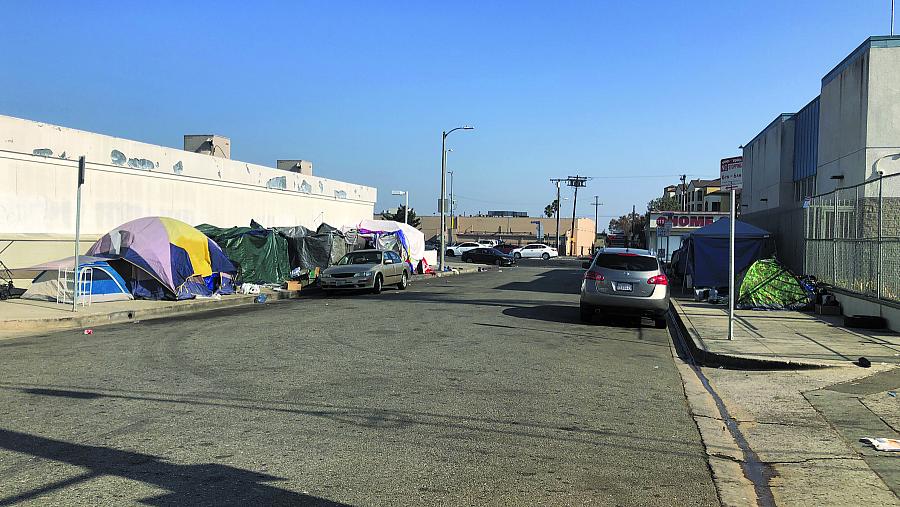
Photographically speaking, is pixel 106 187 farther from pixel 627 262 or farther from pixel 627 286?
pixel 627 286

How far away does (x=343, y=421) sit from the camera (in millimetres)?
7039

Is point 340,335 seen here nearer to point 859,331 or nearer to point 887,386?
point 887,386

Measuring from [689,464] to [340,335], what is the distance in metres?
8.46

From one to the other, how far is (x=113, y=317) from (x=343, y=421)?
463 inches

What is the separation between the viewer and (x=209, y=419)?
7.04 meters

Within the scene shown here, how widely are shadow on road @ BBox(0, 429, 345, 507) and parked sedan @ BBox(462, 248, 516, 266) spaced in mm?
50066

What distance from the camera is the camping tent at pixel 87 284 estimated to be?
60.5 feet

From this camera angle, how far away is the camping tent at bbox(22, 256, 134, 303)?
60.5ft

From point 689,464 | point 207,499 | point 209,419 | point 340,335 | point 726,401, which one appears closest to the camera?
point 207,499

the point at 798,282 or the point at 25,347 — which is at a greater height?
the point at 798,282

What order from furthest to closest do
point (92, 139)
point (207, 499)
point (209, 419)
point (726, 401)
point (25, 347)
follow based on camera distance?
point (92, 139) < point (25, 347) < point (726, 401) < point (209, 419) < point (207, 499)

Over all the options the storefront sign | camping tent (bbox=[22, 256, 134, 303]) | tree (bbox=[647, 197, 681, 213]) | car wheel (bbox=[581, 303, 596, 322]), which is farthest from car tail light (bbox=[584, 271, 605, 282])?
tree (bbox=[647, 197, 681, 213])

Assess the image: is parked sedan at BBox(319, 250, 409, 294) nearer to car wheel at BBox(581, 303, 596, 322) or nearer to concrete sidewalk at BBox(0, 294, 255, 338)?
concrete sidewalk at BBox(0, 294, 255, 338)

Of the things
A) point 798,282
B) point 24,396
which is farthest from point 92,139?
point 798,282
